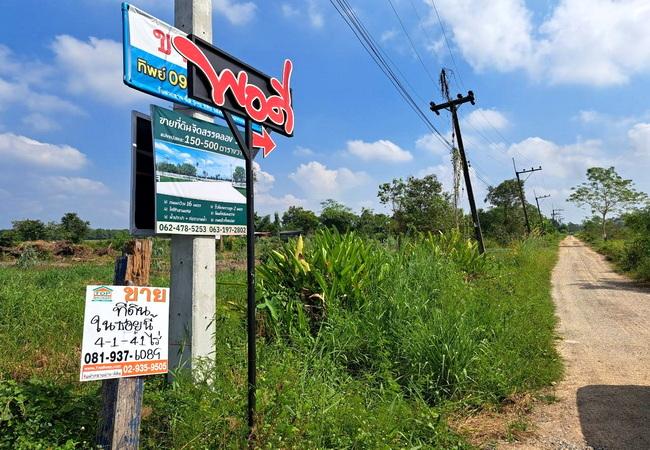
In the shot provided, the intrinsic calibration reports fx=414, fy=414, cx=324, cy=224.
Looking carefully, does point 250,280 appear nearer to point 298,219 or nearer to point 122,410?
point 122,410

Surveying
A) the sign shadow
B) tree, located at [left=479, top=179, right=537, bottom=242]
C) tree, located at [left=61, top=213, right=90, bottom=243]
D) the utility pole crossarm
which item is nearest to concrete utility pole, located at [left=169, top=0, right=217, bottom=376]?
the sign shadow

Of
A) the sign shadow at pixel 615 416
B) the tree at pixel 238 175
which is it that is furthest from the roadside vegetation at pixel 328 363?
the tree at pixel 238 175

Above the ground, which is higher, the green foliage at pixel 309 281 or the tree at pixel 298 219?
the tree at pixel 298 219

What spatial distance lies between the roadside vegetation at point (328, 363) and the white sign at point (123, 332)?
509mm

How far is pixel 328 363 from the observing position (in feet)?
12.6

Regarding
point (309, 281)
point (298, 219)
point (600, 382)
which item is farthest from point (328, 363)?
point (298, 219)

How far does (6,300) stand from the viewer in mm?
5703

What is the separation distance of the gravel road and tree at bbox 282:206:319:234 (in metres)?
56.9

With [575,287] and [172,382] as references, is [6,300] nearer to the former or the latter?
[172,382]

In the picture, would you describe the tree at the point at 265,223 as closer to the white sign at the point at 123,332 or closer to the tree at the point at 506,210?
the tree at the point at 506,210

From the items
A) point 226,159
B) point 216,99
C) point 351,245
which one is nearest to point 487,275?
point 351,245

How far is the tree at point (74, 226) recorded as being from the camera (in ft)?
145

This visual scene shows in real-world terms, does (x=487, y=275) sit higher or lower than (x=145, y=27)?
lower

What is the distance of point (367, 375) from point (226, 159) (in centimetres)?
233
